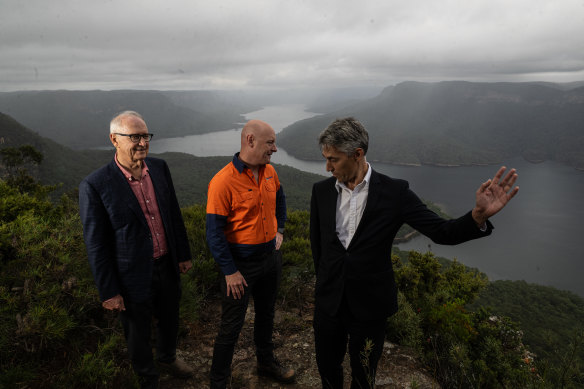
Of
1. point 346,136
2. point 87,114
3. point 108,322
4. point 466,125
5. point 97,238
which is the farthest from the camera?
point 87,114

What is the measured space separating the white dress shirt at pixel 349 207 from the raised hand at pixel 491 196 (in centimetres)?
60

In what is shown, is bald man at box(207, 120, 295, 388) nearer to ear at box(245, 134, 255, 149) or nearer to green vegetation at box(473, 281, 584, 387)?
ear at box(245, 134, 255, 149)

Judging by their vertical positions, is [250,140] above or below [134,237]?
above

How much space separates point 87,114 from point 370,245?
204m

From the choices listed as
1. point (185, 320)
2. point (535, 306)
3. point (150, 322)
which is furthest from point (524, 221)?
point (150, 322)

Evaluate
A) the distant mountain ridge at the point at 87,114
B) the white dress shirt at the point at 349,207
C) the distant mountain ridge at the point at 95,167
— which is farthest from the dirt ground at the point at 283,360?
the distant mountain ridge at the point at 87,114

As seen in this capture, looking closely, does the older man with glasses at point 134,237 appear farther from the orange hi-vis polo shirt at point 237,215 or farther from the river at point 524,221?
the river at point 524,221

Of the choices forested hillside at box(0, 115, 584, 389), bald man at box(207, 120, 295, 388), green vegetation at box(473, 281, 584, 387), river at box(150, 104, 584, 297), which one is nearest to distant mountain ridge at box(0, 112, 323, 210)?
river at box(150, 104, 584, 297)

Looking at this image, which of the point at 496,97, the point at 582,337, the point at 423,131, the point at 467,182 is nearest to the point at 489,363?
A: the point at 582,337

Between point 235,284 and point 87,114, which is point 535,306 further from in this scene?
point 87,114

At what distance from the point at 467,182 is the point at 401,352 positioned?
111 m

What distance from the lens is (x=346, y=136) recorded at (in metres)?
1.79

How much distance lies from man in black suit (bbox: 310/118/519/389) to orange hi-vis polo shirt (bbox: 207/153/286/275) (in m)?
0.45

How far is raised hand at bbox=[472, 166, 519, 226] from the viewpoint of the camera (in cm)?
156
